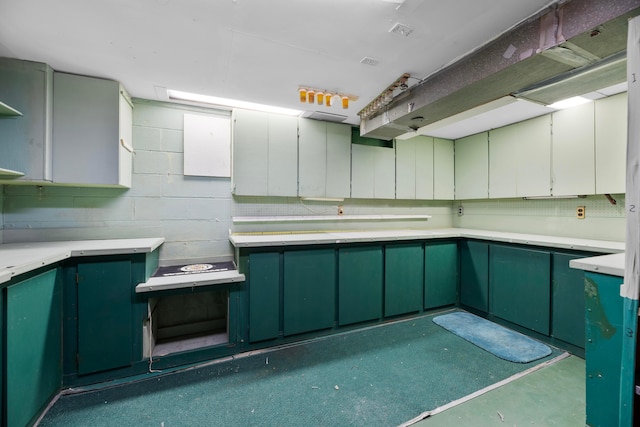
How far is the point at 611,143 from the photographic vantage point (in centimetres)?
260

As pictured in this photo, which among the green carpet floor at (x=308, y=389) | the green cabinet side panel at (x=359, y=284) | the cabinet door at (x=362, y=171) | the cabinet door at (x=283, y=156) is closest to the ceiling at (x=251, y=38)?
the cabinet door at (x=283, y=156)

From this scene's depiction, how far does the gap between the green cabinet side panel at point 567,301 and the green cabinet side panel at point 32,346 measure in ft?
13.8

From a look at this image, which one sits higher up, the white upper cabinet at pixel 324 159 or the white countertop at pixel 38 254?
the white upper cabinet at pixel 324 159

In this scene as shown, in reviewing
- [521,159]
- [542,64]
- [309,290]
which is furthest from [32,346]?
[521,159]

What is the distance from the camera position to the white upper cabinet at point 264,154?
9.75 ft

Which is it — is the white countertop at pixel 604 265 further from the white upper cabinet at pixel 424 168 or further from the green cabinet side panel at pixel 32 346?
the green cabinet side panel at pixel 32 346

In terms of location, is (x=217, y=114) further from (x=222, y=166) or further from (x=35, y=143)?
(x=35, y=143)

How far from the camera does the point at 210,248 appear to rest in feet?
9.79

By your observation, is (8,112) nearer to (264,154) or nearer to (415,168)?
(264,154)

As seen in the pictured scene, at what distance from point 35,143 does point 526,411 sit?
4160 millimetres

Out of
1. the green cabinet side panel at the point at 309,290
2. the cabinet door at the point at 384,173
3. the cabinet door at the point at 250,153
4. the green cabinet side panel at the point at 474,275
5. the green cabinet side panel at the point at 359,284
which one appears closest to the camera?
the green cabinet side panel at the point at 309,290

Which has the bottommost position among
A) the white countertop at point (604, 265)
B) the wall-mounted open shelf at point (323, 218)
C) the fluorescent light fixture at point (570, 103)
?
the white countertop at point (604, 265)

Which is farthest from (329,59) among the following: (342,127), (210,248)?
(210,248)

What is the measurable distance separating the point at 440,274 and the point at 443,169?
1.80 metres
